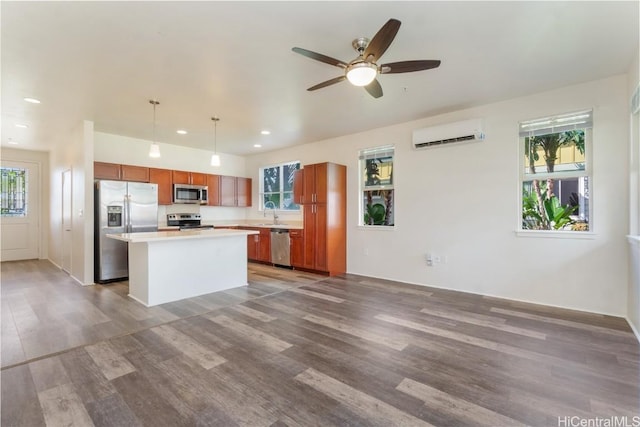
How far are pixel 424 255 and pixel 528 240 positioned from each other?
1427 millimetres

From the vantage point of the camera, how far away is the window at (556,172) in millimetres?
3592

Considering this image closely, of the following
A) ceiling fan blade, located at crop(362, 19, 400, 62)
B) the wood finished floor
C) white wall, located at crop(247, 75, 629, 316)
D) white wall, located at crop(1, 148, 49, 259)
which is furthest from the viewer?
white wall, located at crop(1, 148, 49, 259)

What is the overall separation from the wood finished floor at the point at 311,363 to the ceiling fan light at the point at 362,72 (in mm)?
2334

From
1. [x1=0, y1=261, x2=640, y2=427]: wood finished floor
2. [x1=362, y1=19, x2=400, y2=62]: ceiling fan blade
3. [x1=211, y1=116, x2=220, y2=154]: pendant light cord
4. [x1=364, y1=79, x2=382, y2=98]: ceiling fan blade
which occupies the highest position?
[x1=211, y1=116, x2=220, y2=154]: pendant light cord

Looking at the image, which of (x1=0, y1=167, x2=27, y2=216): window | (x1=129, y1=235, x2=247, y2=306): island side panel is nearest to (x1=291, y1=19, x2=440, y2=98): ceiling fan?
(x1=129, y1=235, x2=247, y2=306): island side panel

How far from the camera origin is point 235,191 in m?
7.53

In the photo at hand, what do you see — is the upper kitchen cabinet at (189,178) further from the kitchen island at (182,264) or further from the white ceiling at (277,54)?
the kitchen island at (182,264)

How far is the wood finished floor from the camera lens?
5.90ft

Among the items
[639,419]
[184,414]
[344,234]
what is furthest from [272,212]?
[639,419]

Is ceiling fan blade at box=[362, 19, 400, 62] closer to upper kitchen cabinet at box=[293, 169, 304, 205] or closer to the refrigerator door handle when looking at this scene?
upper kitchen cabinet at box=[293, 169, 304, 205]

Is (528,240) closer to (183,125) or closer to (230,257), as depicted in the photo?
(230,257)

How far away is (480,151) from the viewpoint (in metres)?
4.22

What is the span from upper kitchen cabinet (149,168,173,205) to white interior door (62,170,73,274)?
144cm

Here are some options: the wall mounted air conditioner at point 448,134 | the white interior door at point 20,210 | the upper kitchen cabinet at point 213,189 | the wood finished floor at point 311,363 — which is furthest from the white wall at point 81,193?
the wall mounted air conditioner at point 448,134
